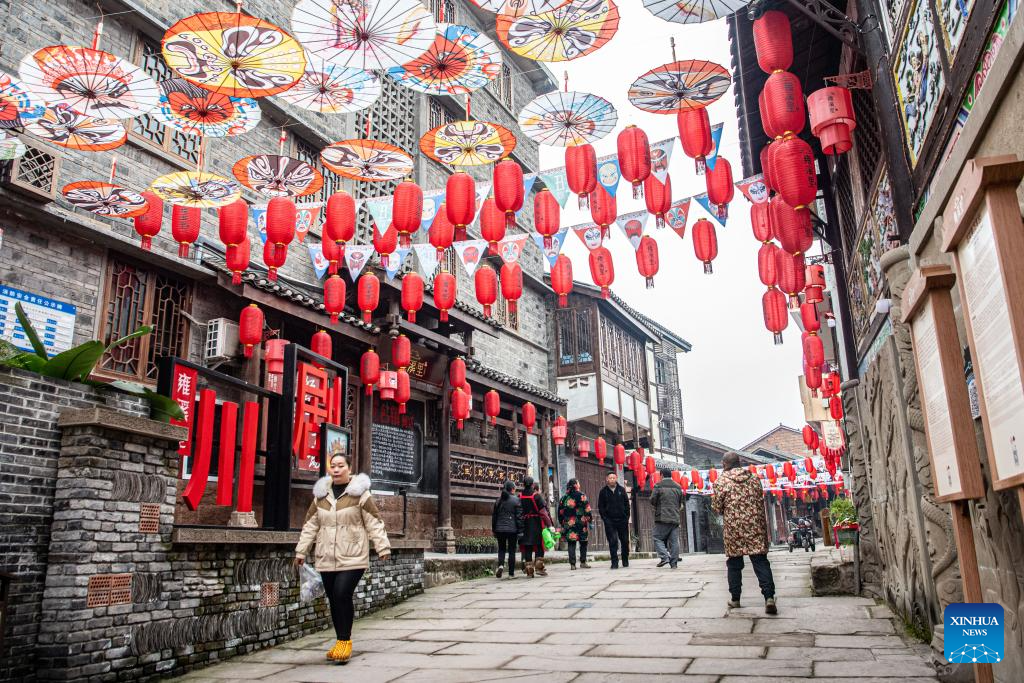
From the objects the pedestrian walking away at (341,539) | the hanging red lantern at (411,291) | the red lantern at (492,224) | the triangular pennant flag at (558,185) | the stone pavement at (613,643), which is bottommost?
the stone pavement at (613,643)

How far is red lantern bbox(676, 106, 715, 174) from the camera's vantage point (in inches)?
347

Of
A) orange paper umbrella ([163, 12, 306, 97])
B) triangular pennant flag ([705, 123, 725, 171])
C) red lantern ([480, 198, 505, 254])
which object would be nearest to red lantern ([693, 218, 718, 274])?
triangular pennant flag ([705, 123, 725, 171])

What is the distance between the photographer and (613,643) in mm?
6383

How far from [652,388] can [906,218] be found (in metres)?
26.5

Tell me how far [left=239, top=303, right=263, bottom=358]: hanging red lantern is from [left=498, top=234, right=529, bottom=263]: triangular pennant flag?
4478 millimetres

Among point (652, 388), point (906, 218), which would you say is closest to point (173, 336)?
point (906, 218)

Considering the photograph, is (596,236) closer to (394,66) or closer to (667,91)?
(667,91)

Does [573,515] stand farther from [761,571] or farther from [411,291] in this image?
[761,571]

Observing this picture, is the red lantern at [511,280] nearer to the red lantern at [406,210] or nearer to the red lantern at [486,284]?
the red lantern at [486,284]

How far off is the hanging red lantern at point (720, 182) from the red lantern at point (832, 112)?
3037mm

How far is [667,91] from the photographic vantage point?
8.38 metres

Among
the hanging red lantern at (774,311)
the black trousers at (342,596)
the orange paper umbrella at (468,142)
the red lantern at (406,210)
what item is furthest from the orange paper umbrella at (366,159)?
the hanging red lantern at (774,311)

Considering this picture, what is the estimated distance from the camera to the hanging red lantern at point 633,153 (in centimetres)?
916

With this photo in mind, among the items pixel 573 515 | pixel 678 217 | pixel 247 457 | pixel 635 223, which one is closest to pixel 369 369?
pixel 573 515
